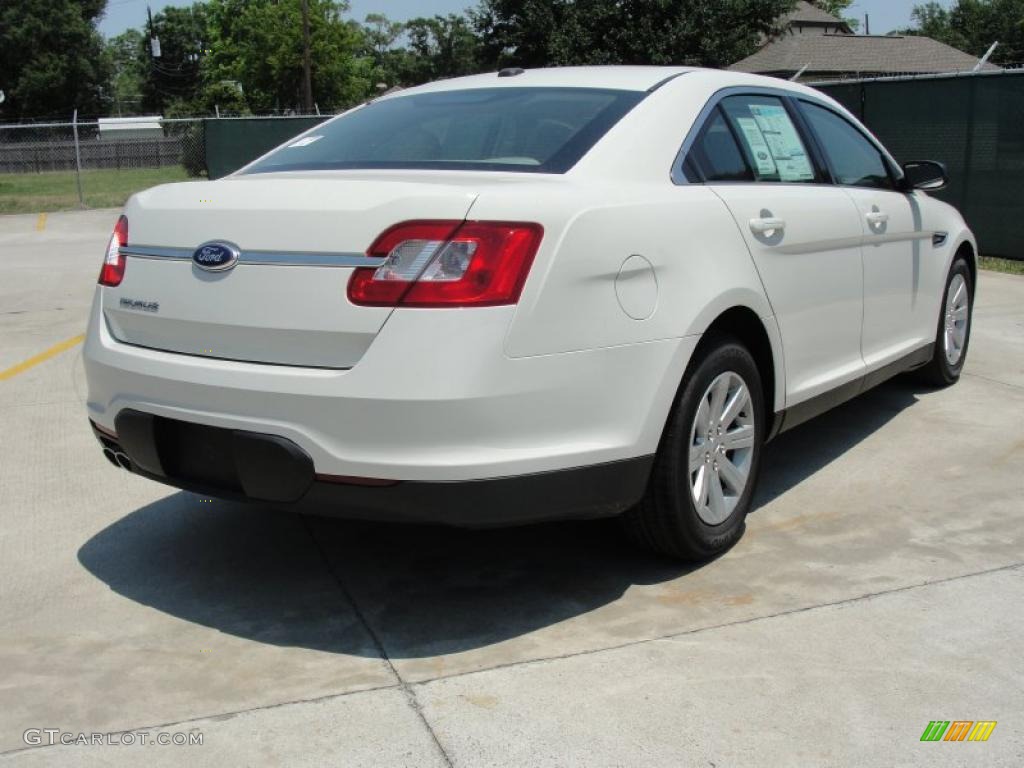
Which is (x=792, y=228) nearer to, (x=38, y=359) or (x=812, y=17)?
(x=38, y=359)

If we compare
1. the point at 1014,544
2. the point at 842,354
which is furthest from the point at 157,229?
the point at 1014,544

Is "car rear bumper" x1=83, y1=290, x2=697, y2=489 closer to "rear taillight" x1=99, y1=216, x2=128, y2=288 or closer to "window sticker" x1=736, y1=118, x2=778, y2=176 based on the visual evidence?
"rear taillight" x1=99, y1=216, x2=128, y2=288

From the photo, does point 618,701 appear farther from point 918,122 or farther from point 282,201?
point 918,122

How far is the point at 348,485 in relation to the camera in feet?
10.1

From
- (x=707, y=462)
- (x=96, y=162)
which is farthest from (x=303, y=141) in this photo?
(x=96, y=162)

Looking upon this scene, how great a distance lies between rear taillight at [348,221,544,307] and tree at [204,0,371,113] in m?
55.6

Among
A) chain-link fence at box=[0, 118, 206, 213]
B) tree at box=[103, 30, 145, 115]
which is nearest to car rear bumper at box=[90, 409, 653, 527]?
chain-link fence at box=[0, 118, 206, 213]

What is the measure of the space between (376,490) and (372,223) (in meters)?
0.71

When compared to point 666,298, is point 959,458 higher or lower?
lower

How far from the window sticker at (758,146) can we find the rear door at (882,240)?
1.74 ft

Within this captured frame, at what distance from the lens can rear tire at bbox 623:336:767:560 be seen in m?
3.53

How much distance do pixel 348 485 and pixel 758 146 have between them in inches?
85.3

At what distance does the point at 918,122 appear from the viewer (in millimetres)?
13078

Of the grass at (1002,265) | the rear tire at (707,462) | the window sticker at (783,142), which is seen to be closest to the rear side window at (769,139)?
the window sticker at (783,142)
